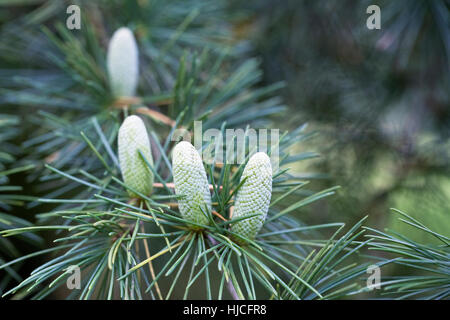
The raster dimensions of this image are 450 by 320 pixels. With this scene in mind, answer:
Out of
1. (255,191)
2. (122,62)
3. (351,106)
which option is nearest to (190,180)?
(255,191)

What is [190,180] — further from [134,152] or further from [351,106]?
[351,106]

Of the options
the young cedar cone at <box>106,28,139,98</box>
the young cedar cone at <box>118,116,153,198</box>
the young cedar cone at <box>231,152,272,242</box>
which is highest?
the young cedar cone at <box>106,28,139,98</box>

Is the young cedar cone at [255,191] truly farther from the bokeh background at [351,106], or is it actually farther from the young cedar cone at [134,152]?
the bokeh background at [351,106]

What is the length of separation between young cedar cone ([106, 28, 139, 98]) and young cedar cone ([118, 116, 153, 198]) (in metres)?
0.19

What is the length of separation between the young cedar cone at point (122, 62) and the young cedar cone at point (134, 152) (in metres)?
0.19

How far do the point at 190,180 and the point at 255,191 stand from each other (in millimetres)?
63

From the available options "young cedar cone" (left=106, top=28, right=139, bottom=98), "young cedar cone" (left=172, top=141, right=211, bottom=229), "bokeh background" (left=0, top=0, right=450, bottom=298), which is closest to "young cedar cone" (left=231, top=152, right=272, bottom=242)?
"young cedar cone" (left=172, top=141, right=211, bottom=229)

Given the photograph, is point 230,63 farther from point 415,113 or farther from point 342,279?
point 342,279

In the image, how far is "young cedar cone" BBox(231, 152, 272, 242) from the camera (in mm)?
362

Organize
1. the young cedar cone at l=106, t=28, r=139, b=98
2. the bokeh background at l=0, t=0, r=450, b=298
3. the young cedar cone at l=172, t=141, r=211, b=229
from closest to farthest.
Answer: the young cedar cone at l=172, t=141, r=211, b=229 < the young cedar cone at l=106, t=28, r=139, b=98 < the bokeh background at l=0, t=0, r=450, b=298

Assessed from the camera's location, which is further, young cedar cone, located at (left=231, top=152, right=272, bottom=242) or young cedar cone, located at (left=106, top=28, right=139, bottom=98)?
young cedar cone, located at (left=106, top=28, right=139, bottom=98)

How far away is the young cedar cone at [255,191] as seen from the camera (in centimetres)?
36

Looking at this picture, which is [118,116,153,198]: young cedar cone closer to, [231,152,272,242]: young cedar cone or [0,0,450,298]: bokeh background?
[231,152,272,242]: young cedar cone

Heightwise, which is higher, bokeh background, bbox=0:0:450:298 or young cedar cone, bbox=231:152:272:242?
bokeh background, bbox=0:0:450:298
